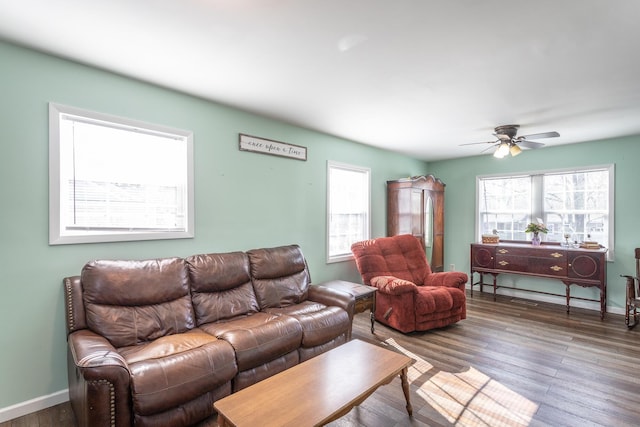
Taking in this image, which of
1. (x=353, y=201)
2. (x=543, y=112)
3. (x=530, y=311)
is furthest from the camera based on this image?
(x=353, y=201)

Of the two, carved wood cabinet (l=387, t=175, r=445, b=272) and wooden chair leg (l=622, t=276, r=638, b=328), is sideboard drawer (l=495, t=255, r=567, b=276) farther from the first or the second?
carved wood cabinet (l=387, t=175, r=445, b=272)

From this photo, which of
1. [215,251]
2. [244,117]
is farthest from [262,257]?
[244,117]

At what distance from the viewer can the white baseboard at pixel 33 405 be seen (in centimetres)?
204

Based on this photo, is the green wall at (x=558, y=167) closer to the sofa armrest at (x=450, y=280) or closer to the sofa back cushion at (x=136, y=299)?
the sofa armrest at (x=450, y=280)

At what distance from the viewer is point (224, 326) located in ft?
7.95

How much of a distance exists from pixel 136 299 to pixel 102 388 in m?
0.79

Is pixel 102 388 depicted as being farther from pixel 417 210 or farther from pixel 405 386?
pixel 417 210

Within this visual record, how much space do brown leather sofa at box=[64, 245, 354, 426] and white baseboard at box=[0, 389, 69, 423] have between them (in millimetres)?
261

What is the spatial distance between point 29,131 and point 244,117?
1728 millimetres

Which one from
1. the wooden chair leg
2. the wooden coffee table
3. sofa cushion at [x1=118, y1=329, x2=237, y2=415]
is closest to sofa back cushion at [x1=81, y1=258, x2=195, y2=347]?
sofa cushion at [x1=118, y1=329, x2=237, y2=415]

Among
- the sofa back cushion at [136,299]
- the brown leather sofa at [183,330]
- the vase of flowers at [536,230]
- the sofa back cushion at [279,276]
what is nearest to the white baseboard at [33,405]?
the brown leather sofa at [183,330]

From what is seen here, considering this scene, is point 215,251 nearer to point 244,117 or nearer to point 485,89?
point 244,117

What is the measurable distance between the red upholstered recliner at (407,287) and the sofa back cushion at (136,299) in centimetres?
215

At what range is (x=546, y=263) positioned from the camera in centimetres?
441
